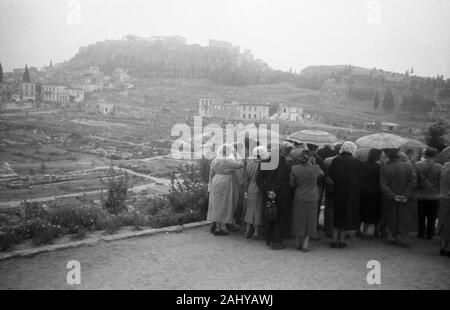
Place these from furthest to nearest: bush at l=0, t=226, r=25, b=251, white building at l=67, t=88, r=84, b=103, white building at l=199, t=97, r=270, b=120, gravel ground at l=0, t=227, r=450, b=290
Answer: white building at l=67, t=88, r=84, b=103 < white building at l=199, t=97, r=270, b=120 < bush at l=0, t=226, r=25, b=251 < gravel ground at l=0, t=227, r=450, b=290

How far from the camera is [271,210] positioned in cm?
571

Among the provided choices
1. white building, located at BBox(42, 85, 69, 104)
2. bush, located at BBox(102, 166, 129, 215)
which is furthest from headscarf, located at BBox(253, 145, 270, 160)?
white building, located at BBox(42, 85, 69, 104)

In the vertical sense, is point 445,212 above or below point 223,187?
below

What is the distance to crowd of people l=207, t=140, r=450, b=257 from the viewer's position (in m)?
5.76

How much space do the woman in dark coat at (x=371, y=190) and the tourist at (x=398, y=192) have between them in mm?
132

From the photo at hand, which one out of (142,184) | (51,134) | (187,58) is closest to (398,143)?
(142,184)

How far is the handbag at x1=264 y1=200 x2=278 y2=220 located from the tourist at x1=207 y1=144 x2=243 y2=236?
0.81 meters

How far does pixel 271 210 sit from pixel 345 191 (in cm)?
128

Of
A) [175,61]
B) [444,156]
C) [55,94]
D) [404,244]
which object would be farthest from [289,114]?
[175,61]

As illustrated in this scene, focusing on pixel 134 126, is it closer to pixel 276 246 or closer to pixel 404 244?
pixel 276 246

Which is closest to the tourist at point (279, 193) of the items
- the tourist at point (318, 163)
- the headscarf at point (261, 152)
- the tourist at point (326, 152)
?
the headscarf at point (261, 152)

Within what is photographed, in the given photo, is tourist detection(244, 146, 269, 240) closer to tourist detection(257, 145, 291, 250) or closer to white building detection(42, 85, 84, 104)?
tourist detection(257, 145, 291, 250)

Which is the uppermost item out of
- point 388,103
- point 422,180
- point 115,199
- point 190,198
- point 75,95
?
point 388,103

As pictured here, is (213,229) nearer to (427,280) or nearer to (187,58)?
(427,280)
